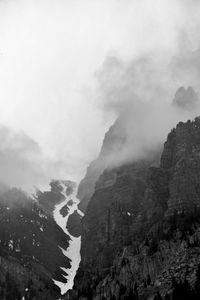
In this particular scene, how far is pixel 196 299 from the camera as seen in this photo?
591 ft

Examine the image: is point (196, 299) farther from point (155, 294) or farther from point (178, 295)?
point (155, 294)

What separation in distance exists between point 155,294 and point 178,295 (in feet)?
Result: 50.7

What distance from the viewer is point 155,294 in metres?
200

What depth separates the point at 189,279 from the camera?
195625 mm

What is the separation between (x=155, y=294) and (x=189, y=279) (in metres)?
12.4

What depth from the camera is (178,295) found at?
18575 cm

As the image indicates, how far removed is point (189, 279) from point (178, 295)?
11241 mm

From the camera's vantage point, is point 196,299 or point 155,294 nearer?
point 196,299

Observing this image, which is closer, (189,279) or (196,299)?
(196,299)

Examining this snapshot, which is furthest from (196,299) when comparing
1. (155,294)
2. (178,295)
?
(155,294)
